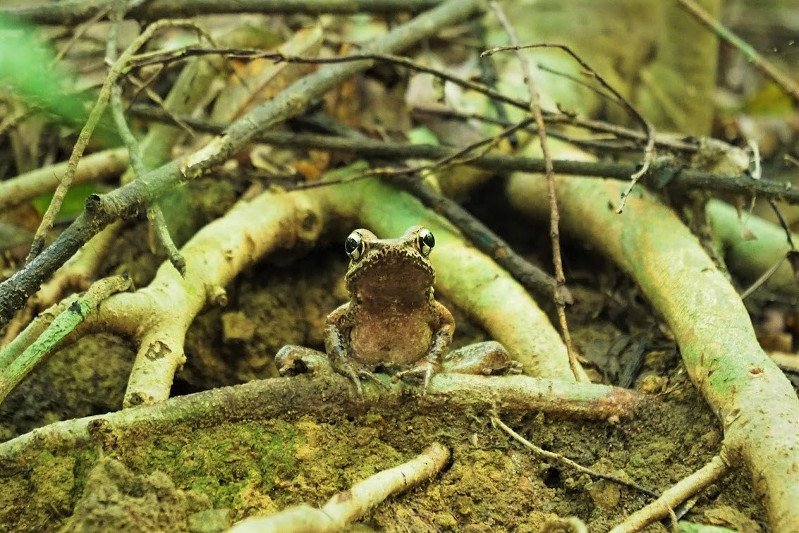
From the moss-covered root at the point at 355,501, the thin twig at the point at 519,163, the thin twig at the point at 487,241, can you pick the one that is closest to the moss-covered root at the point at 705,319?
the thin twig at the point at 519,163

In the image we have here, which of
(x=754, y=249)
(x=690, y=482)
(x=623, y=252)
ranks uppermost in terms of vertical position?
(x=754, y=249)

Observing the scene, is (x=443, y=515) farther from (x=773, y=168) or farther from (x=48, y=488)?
(x=773, y=168)

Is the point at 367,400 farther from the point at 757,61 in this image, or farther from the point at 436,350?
the point at 757,61

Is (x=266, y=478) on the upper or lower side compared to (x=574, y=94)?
lower

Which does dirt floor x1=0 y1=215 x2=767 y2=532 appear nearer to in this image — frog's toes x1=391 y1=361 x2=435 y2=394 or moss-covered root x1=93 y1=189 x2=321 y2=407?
frog's toes x1=391 y1=361 x2=435 y2=394

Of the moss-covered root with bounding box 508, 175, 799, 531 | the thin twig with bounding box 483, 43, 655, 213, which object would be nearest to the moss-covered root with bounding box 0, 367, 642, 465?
the moss-covered root with bounding box 508, 175, 799, 531

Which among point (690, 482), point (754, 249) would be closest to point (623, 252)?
point (754, 249)
